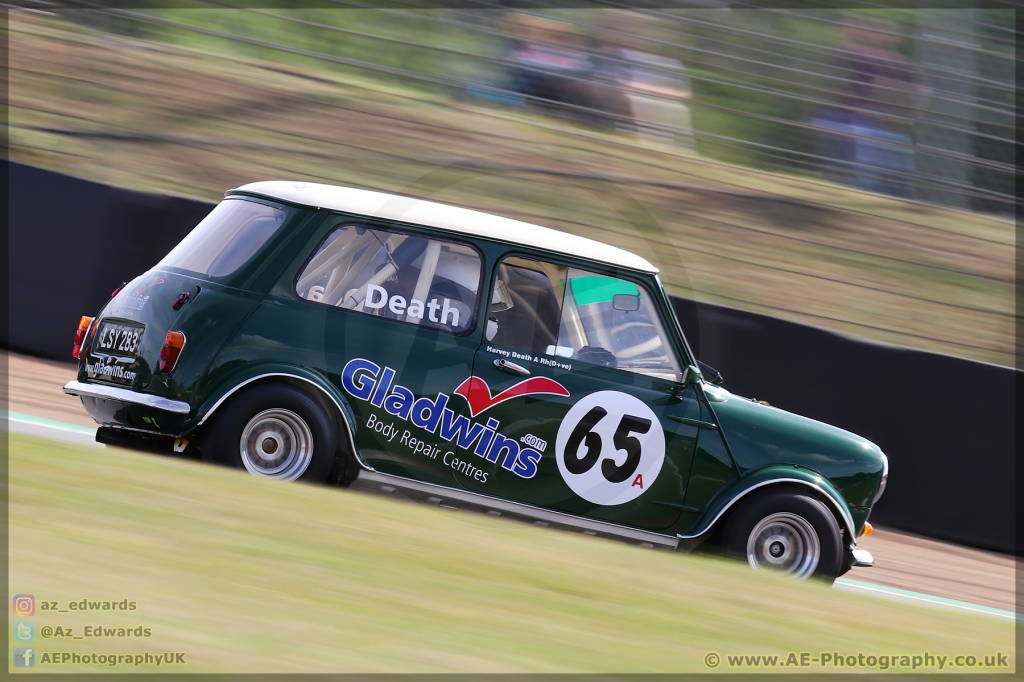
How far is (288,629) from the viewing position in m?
3.01

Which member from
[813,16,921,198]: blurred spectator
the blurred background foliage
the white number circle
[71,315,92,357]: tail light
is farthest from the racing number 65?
[813,16,921,198]: blurred spectator

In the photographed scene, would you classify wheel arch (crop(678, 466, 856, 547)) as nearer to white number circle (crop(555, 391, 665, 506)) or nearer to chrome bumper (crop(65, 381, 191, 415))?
white number circle (crop(555, 391, 665, 506))

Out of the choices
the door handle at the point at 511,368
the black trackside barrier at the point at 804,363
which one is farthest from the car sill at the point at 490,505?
the black trackside barrier at the point at 804,363

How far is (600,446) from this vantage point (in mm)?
5203

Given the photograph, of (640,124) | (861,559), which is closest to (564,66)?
(640,124)

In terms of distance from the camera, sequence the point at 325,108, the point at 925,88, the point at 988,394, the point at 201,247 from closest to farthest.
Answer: the point at 201,247, the point at 988,394, the point at 925,88, the point at 325,108

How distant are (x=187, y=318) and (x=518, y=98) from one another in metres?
9.14

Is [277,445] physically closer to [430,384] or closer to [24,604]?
[430,384]

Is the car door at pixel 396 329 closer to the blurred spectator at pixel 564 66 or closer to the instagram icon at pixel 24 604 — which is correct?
the instagram icon at pixel 24 604

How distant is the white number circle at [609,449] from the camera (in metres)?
5.18

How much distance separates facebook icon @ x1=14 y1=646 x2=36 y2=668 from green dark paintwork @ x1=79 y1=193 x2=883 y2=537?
2.38 m

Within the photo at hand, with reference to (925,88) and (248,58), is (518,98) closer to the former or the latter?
(248,58)

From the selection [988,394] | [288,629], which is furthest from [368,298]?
[988,394]

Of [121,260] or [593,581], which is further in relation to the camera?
[121,260]
